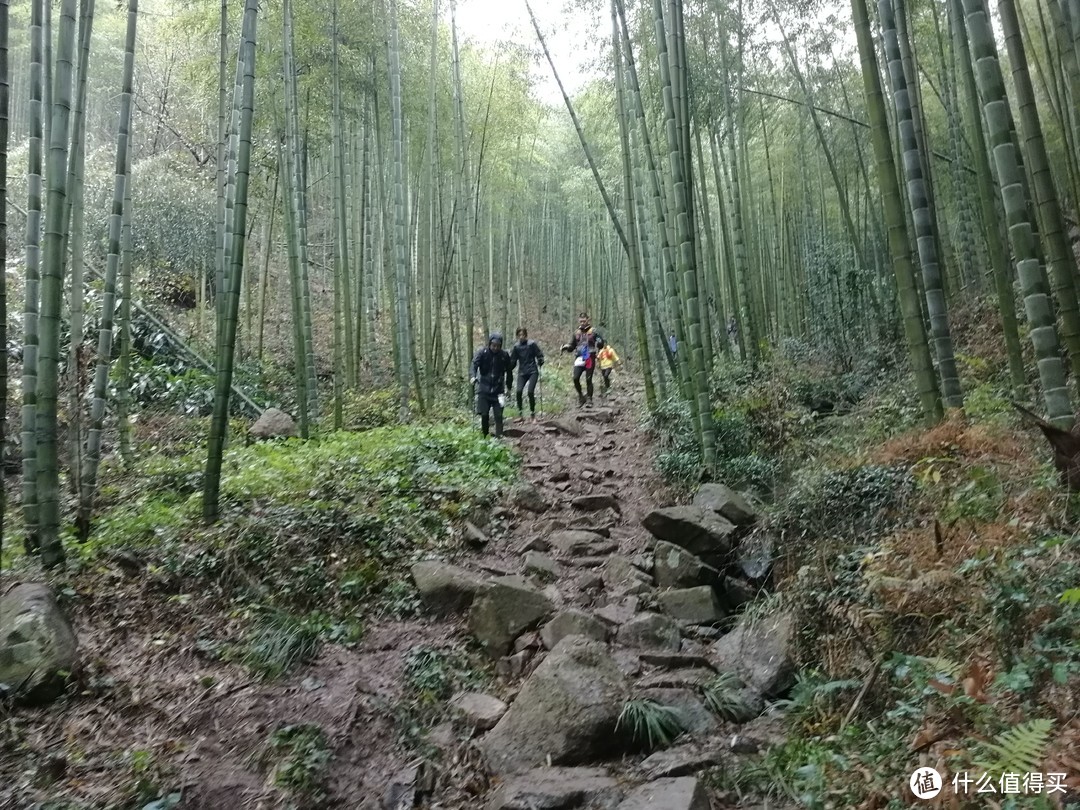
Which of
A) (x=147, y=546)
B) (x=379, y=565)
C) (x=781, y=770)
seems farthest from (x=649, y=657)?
(x=147, y=546)

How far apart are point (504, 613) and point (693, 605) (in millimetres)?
1082

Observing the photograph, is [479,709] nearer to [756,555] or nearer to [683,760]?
[683,760]

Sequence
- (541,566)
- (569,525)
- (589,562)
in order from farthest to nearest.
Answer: (569,525), (589,562), (541,566)

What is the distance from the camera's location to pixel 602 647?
311 centimetres

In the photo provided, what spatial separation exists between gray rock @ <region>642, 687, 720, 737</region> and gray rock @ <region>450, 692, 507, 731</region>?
2.20ft

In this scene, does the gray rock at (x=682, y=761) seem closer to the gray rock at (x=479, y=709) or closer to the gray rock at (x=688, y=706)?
the gray rock at (x=688, y=706)

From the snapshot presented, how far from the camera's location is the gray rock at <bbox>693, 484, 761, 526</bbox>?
4699 millimetres

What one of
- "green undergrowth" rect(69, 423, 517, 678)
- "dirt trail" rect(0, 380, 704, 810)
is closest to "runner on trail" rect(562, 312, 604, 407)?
"green undergrowth" rect(69, 423, 517, 678)

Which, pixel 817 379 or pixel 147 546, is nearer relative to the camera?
pixel 147 546

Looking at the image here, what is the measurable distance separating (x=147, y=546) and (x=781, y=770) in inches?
134

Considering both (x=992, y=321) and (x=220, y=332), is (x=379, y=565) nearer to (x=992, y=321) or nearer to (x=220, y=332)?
(x=220, y=332)

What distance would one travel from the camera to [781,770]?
2277mm

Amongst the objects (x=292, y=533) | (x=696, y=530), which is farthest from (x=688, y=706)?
(x=292, y=533)

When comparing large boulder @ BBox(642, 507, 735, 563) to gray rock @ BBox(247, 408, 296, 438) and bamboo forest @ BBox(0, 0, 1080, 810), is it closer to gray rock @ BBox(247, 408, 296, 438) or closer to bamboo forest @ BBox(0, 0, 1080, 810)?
bamboo forest @ BBox(0, 0, 1080, 810)
